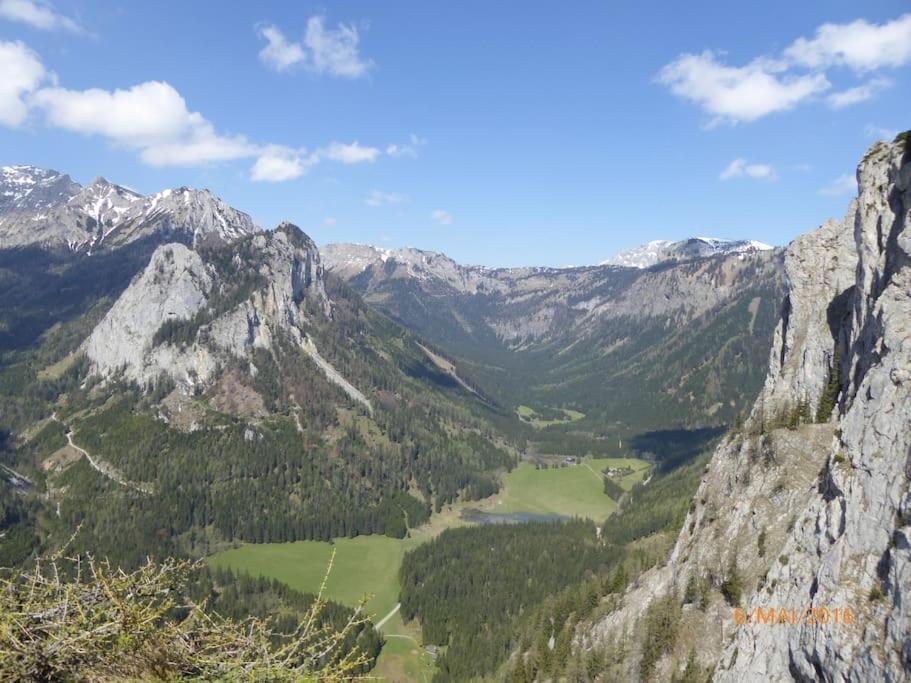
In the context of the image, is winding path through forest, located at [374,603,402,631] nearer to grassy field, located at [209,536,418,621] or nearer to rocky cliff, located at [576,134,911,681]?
grassy field, located at [209,536,418,621]

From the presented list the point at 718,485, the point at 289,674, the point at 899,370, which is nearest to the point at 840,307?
the point at 718,485

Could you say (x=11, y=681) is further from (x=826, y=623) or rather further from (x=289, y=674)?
(x=826, y=623)
